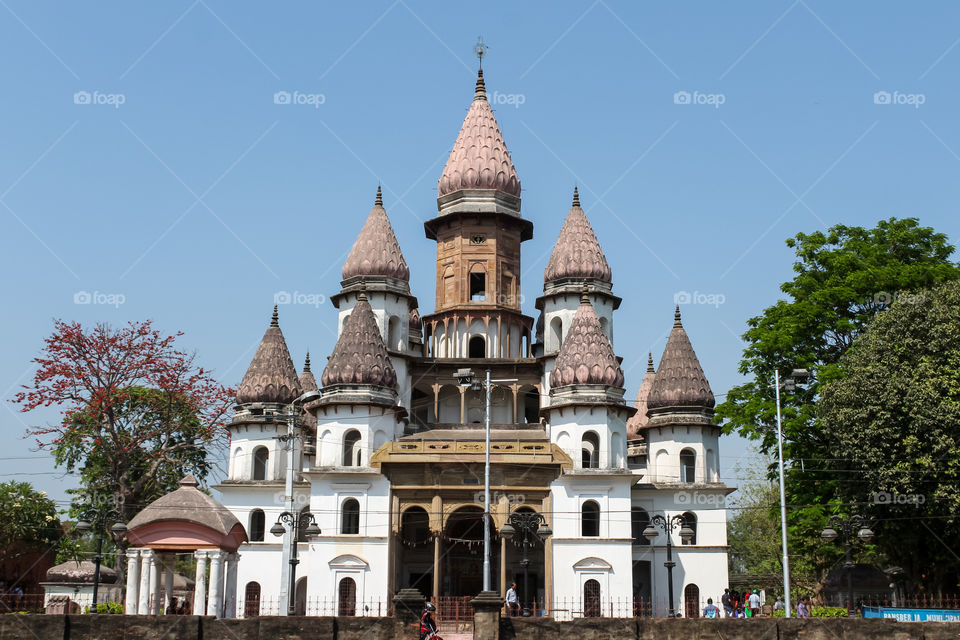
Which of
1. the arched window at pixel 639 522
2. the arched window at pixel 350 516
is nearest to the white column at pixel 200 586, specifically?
the arched window at pixel 350 516

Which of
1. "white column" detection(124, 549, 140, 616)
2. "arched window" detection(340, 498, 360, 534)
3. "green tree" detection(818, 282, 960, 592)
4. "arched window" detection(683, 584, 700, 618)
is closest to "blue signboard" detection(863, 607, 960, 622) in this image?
"green tree" detection(818, 282, 960, 592)

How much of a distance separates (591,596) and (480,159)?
76.8ft

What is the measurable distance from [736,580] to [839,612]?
112 ft

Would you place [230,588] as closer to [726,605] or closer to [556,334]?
[726,605]

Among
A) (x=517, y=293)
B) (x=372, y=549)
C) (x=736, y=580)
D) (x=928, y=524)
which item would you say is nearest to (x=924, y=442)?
(x=928, y=524)

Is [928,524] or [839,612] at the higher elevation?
[928,524]

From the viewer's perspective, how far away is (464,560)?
1720 inches

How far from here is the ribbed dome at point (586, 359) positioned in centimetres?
4372

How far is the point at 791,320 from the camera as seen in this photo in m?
36.5

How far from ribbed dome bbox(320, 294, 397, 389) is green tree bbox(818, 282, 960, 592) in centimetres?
1863

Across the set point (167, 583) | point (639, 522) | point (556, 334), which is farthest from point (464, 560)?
point (167, 583)

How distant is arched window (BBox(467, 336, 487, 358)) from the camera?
50625 millimetres

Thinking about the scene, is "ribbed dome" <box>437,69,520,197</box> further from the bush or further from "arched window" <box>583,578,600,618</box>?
the bush

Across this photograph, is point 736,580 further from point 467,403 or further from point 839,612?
point 839,612
